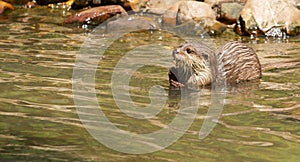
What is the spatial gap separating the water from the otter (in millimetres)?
235

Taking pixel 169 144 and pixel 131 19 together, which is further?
pixel 131 19

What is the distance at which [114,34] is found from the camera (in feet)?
42.4

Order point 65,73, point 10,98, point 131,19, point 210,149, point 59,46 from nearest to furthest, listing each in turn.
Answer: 1. point 210,149
2. point 10,98
3. point 65,73
4. point 59,46
5. point 131,19

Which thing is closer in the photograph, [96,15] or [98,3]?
[96,15]

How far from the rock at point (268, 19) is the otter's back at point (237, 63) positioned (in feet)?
15.7

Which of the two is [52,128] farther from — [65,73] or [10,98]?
[65,73]

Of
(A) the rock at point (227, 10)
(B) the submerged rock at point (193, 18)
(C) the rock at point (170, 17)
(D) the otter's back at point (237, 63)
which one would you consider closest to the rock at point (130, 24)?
(C) the rock at point (170, 17)

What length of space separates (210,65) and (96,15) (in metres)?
7.02

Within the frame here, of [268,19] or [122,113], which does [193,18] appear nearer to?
[268,19]

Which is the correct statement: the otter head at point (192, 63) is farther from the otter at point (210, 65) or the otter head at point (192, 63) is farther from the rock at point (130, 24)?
the rock at point (130, 24)

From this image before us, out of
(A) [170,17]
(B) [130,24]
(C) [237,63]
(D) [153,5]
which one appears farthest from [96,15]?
(C) [237,63]

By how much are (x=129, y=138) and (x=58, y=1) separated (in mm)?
12186

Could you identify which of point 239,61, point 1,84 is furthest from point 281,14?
point 1,84

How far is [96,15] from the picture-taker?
14406 millimetres
